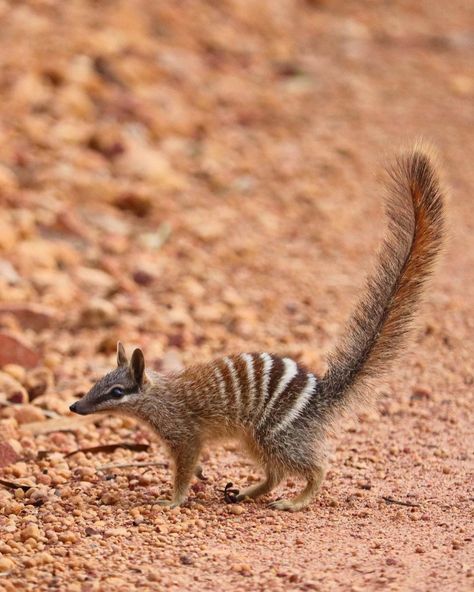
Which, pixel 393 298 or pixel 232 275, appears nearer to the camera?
pixel 393 298

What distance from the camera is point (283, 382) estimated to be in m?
5.29

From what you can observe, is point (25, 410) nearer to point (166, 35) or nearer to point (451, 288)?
point (451, 288)

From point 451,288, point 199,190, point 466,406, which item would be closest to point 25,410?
point 466,406

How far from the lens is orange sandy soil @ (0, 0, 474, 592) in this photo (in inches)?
185

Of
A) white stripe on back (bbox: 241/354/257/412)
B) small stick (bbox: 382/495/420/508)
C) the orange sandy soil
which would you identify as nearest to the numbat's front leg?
the orange sandy soil

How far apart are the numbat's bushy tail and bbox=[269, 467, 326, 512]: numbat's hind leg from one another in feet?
1.28

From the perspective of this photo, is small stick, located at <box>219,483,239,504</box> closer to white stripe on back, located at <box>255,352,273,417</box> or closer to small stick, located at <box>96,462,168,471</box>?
white stripe on back, located at <box>255,352,273,417</box>

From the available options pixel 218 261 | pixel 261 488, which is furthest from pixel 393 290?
pixel 218 261

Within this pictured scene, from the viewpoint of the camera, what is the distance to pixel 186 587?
4137 millimetres

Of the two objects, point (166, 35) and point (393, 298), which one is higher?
point (166, 35)

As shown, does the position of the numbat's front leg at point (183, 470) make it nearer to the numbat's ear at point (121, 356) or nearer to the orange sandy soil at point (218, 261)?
the orange sandy soil at point (218, 261)

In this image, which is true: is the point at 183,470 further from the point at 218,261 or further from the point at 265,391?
the point at 218,261

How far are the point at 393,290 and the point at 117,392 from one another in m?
1.55

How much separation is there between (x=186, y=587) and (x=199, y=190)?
7339 mm
